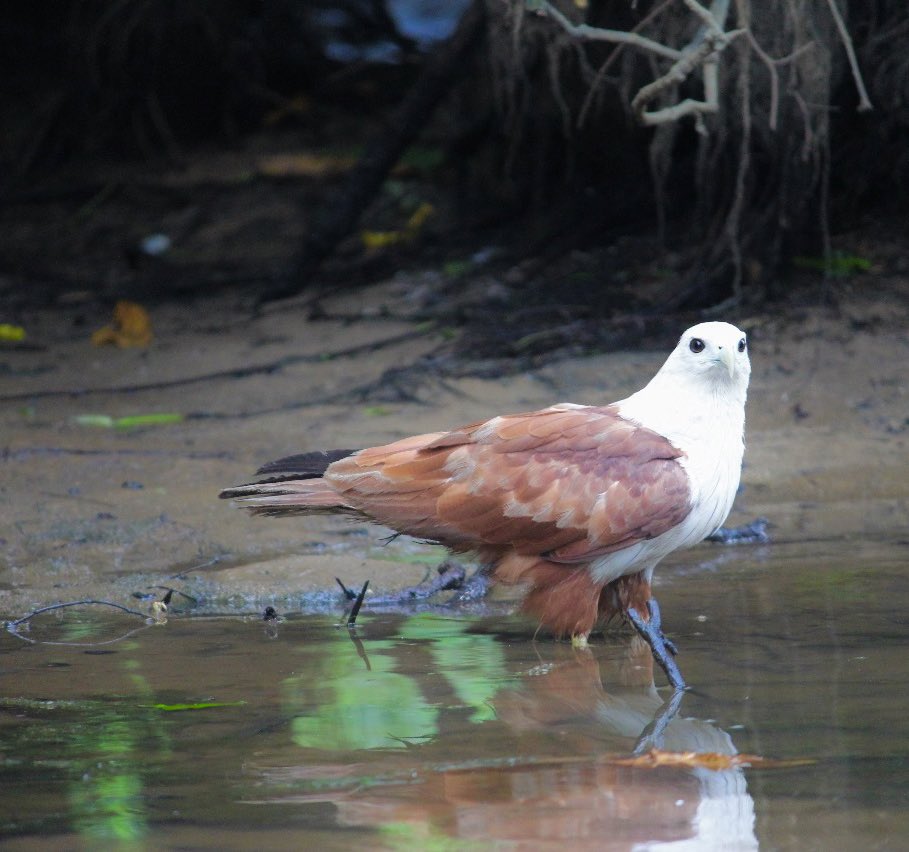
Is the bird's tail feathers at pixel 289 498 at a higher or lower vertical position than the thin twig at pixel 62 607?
higher

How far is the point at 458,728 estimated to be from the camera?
11.5 ft

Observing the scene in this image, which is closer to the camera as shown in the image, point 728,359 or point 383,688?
point 383,688

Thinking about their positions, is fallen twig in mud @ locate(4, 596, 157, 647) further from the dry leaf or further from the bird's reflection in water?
the dry leaf

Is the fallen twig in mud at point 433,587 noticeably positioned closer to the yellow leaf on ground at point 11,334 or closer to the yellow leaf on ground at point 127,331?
the yellow leaf on ground at point 127,331

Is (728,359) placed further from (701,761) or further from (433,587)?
(701,761)

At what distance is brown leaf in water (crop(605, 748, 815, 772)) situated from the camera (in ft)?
10.5

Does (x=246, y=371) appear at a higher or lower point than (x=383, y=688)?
lower

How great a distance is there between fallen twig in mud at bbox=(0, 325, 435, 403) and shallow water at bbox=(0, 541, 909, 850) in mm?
2907

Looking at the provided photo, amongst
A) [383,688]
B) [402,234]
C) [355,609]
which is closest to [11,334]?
[402,234]

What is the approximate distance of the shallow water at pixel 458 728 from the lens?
9.39ft

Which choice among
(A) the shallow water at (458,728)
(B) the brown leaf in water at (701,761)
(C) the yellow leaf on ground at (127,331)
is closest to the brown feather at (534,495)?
(A) the shallow water at (458,728)

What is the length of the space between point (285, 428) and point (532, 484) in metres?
2.51

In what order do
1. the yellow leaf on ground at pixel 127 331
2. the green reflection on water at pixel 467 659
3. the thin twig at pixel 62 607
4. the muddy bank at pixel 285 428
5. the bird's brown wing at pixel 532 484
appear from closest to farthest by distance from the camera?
the green reflection on water at pixel 467 659, the bird's brown wing at pixel 532 484, the thin twig at pixel 62 607, the muddy bank at pixel 285 428, the yellow leaf on ground at pixel 127 331

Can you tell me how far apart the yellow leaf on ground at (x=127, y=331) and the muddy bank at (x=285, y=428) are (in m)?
0.10
